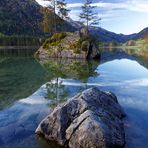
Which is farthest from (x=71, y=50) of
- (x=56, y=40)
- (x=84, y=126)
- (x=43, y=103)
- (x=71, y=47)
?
(x=84, y=126)

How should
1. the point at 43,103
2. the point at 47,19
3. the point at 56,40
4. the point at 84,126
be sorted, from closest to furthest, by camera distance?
the point at 84,126
the point at 43,103
the point at 56,40
the point at 47,19

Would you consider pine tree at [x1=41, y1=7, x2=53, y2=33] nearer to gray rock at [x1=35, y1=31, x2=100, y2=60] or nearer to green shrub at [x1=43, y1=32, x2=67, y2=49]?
green shrub at [x1=43, y1=32, x2=67, y2=49]

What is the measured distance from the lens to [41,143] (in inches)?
439

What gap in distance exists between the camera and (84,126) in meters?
10.5

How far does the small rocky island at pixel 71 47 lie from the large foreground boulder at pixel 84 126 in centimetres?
4274

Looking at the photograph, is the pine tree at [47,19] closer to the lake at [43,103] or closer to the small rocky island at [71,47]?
the small rocky island at [71,47]

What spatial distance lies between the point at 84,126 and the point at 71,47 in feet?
156

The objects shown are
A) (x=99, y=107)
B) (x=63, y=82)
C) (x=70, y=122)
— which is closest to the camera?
(x=70, y=122)

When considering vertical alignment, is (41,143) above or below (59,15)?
below

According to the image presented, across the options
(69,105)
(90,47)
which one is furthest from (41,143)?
(90,47)

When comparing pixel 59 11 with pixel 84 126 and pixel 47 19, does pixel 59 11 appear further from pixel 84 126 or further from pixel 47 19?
pixel 84 126

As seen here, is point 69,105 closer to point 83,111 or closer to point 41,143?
point 83,111

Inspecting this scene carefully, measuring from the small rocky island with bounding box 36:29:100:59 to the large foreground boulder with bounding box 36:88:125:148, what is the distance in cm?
4274

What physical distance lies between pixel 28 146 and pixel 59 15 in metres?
61.2
